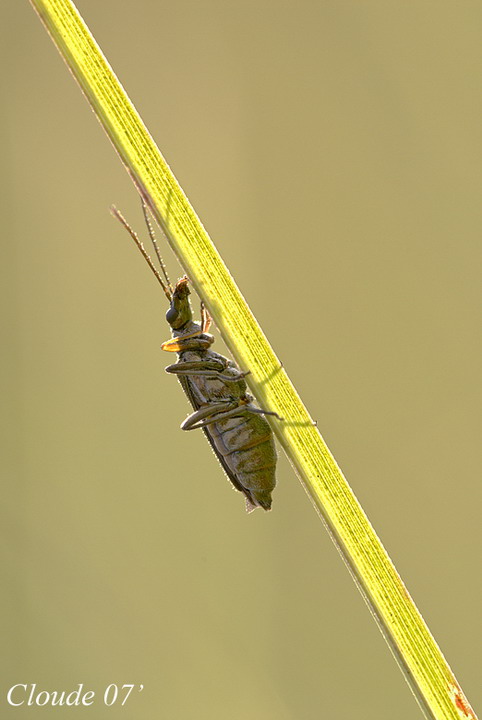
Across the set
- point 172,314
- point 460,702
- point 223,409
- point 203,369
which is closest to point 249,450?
point 223,409

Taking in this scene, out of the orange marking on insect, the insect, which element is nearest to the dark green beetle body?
the insect

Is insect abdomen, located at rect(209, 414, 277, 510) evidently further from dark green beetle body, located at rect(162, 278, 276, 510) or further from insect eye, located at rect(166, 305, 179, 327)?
insect eye, located at rect(166, 305, 179, 327)

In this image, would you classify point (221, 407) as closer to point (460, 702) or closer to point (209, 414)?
point (209, 414)

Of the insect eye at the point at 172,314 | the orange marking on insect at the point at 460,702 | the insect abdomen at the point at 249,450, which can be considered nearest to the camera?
the orange marking on insect at the point at 460,702

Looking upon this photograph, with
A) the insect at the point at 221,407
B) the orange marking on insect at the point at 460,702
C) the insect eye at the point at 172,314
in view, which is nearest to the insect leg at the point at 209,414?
the insect at the point at 221,407

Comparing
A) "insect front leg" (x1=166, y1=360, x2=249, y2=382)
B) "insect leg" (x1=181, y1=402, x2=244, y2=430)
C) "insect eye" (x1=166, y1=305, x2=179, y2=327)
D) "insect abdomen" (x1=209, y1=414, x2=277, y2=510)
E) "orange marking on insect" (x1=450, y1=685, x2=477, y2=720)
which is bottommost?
"orange marking on insect" (x1=450, y1=685, x2=477, y2=720)

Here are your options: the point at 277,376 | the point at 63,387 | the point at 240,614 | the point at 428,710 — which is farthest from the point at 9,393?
the point at 428,710

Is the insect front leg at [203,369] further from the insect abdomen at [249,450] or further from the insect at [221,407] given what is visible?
the insect abdomen at [249,450]
